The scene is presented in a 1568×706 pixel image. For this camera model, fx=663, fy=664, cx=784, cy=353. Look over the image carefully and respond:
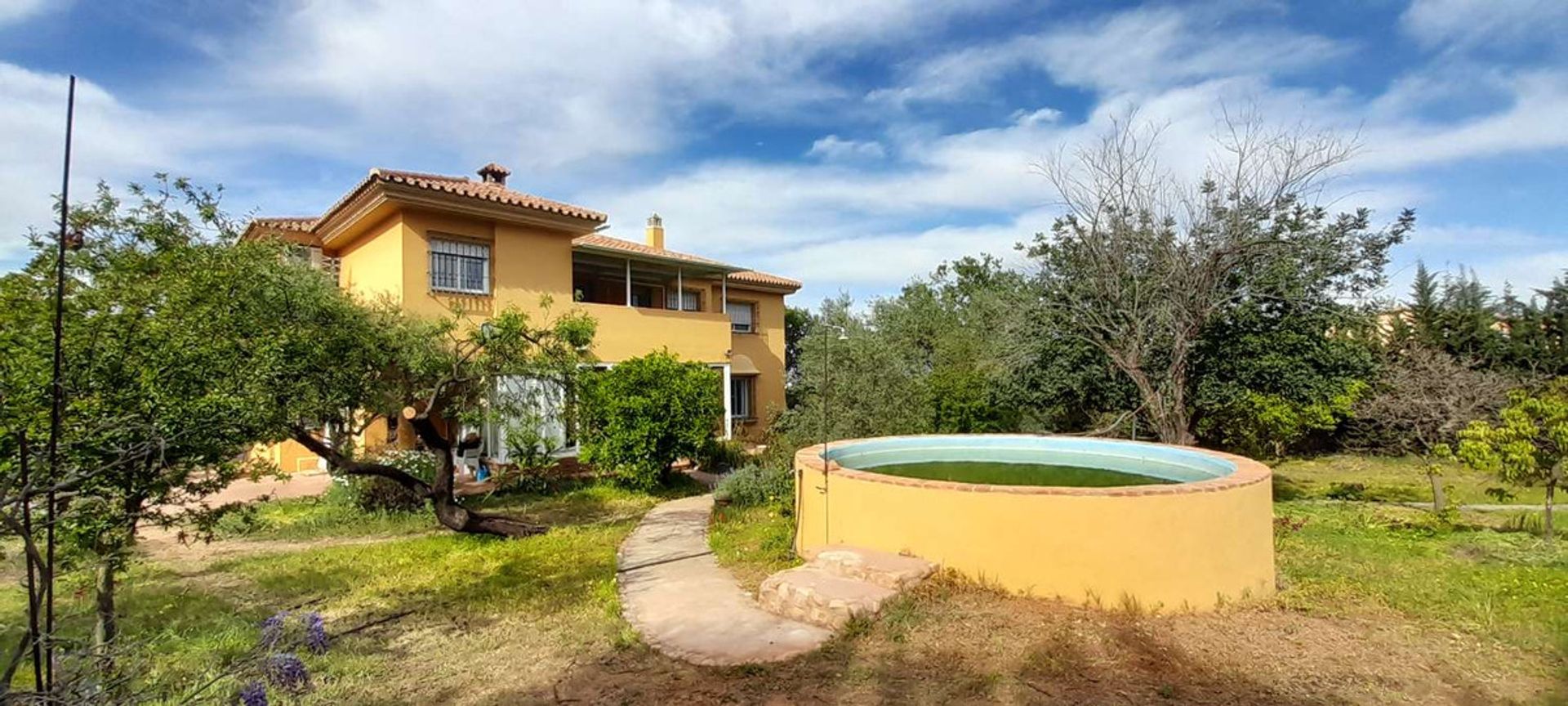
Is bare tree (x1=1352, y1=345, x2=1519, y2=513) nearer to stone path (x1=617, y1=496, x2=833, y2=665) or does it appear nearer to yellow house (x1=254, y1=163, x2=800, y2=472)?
stone path (x1=617, y1=496, x2=833, y2=665)

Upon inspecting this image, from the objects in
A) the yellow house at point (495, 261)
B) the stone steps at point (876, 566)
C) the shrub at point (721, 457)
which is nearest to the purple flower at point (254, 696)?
the stone steps at point (876, 566)

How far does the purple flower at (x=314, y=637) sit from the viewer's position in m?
5.36

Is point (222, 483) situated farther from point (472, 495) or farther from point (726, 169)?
point (726, 169)

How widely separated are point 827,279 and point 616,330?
13.0m

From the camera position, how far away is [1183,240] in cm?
1333

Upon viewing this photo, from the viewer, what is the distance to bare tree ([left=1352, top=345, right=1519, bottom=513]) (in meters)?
15.1

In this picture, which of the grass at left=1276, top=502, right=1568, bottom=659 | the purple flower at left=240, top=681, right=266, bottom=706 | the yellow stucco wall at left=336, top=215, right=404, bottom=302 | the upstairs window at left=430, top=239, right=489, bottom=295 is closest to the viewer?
the purple flower at left=240, top=681, right=266, bottom=706

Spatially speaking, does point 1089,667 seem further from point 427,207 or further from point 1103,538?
point 427,207

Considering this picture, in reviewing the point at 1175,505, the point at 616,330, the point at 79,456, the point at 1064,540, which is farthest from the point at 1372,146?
the point at 79,456

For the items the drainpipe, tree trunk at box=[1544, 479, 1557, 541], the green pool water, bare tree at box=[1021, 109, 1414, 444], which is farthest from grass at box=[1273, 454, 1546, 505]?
the drainpipe

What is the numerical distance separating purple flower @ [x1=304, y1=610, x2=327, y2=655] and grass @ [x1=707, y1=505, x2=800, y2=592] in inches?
165

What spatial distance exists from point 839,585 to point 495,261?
12398 millimetres

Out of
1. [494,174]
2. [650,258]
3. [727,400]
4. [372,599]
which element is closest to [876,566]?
[372,599]

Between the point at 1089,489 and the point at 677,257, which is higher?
the point at 677,257
